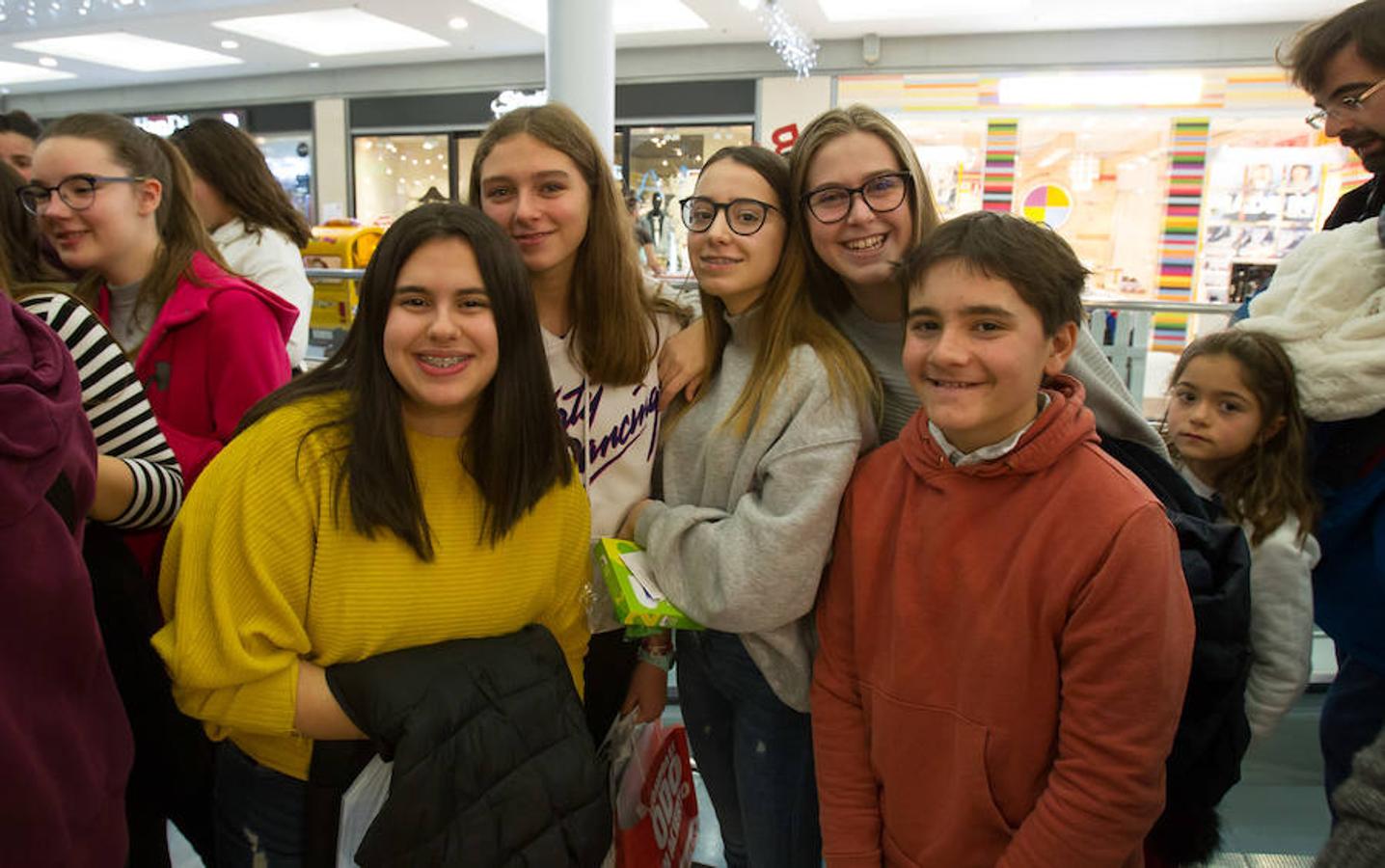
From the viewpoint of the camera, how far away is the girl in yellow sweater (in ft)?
3.84

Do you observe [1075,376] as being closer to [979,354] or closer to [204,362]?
[979,354]

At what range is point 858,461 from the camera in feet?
4.64

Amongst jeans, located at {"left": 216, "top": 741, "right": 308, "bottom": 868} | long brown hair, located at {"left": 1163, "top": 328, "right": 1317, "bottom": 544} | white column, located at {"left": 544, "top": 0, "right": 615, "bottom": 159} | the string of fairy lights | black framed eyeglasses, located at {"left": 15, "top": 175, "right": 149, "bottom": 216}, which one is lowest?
jeans, located at {"left": 216, "top": 741, "right": 308, "bottom": 868}

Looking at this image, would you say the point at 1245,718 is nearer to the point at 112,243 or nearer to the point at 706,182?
the point at 706,182

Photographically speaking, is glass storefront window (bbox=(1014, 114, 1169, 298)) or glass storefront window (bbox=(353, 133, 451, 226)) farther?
glass storefront window (bbox=(353, 133, 451, 226))

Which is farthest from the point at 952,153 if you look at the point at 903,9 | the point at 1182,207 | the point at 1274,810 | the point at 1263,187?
the point at 1274,810

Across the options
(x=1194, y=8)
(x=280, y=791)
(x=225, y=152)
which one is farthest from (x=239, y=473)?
(x=1194, y=8)

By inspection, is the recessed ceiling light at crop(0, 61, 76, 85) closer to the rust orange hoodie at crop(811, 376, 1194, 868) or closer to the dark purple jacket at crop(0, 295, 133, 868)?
the dark purple jacket at crop(0, 295, 133, 868)

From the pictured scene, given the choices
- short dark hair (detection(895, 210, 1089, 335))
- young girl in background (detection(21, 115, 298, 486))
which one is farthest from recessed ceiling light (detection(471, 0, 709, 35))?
short dark hair (detection(895, 210, 1089, 335))

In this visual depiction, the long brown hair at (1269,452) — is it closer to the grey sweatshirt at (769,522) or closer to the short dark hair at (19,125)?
the grey sweatshirt at (769,522)

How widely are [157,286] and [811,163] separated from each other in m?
1.41

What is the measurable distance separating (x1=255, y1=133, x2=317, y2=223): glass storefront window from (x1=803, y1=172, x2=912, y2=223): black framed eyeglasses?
11960 mm

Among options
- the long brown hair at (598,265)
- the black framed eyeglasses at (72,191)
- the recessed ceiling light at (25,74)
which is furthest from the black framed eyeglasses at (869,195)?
the recessed ceiling light at (25,74)

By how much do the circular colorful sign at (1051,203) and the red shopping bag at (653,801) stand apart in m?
8.90
